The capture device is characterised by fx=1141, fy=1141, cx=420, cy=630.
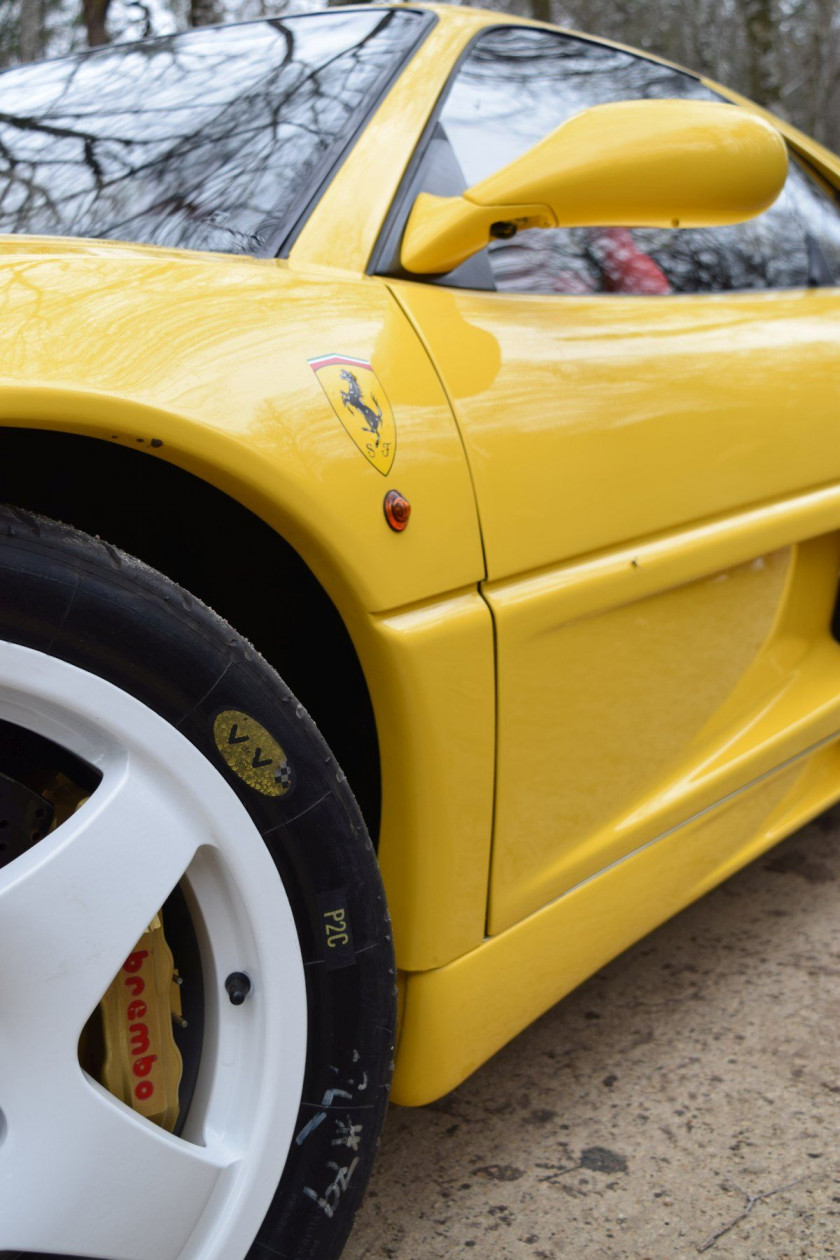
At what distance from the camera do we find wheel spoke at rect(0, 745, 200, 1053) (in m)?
0.85

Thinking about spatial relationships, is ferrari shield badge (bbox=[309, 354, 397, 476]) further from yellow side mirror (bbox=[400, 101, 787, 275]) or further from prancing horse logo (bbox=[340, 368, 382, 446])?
yellow side mirror (bbox=[400, 101, 787, 275])

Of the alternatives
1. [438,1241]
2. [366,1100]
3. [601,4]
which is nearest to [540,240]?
[366,1100]

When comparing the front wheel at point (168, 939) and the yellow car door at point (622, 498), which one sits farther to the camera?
the yellow car door at point (622, 498)

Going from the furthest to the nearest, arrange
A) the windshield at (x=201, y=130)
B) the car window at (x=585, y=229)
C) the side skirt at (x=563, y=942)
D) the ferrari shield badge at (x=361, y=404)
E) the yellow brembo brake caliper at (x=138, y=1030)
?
the car window at (x=585, y=229), the windshield at (x=201, y=130), the side skirt at (x=563, y=942), the ferrari shield badge at (x=361, y=404), the yellow brembo brake caliper at (x=138, y=1030)

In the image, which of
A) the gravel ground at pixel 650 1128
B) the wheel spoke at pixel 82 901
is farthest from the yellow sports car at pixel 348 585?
the gravel ground at pixel 650 1128

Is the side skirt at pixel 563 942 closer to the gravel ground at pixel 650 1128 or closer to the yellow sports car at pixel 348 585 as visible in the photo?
the yellow sports car at pixel 348 585

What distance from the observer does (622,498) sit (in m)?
A: 1.36

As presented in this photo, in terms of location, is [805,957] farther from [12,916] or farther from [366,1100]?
[12,916]

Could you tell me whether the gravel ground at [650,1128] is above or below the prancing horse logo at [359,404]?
below

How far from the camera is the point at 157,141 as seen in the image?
153cm

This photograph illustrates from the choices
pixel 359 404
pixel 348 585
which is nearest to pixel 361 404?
pixel 359 404

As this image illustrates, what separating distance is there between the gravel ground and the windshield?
113 cm

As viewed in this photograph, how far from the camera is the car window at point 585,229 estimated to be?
1554mm

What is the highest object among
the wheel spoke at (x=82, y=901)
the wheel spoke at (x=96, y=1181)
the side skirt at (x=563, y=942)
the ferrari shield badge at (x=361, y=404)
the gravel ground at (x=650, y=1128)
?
the ferrari shield badge at (x=361, y=404)
